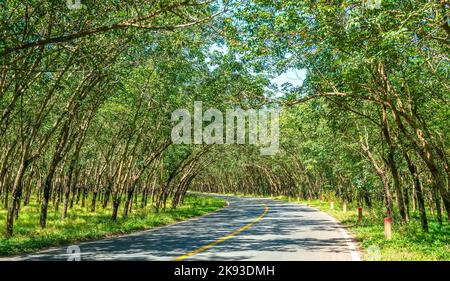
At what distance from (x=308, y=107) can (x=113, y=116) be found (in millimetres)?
17810

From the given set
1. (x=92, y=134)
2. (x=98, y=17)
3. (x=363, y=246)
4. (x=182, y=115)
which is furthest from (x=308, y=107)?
(x=92, y=134)

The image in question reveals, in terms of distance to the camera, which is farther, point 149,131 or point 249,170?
point 249,170

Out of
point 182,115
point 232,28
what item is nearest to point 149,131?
point 182,115

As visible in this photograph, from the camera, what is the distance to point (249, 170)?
90.2 meters

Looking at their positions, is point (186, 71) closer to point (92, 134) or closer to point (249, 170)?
point (92, 134)

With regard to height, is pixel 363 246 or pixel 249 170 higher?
pixel 249 170

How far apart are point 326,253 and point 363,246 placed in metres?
2.06

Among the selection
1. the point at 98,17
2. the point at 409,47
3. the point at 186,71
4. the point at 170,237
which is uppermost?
the point at 186,71

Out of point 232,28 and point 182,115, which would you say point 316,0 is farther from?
point 182,115

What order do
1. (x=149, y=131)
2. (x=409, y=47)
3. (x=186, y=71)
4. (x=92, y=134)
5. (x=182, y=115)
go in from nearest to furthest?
(x=409, y=47), (x=186, y=71), (x=182, y=115), (x=149, y=131), (x=92, y=134)

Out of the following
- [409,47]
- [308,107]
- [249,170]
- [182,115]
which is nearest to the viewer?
[409,47]

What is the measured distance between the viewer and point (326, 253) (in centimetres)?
1168

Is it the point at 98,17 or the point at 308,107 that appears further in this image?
the point at 308,107
